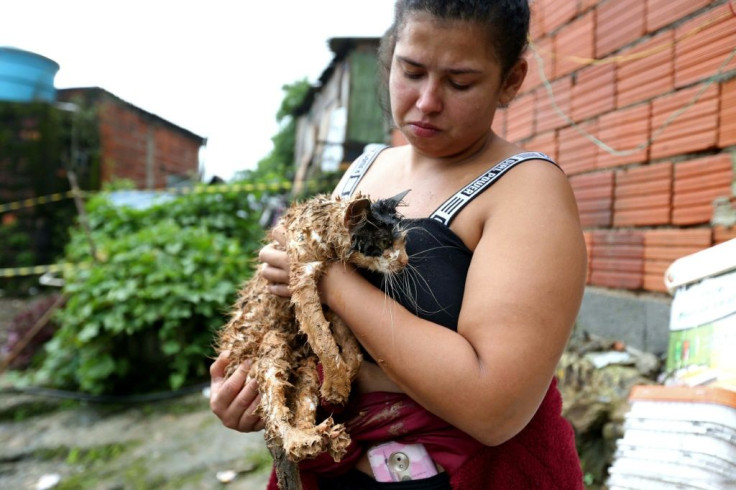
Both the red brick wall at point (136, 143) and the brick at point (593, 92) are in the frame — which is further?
the red brick wall at point (136, 143)

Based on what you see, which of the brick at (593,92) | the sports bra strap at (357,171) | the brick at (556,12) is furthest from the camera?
the brick at (556,12)

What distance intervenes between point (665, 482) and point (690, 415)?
226 millimetres

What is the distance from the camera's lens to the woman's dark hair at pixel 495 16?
3.94 ft

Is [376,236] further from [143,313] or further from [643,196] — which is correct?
[143,313]

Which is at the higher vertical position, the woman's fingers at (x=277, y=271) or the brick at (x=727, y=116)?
the brick at (x=727, y=116)

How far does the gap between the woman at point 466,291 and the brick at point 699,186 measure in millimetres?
1536

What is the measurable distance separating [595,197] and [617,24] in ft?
3.23

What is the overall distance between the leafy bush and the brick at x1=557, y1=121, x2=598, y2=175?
300 centimetres

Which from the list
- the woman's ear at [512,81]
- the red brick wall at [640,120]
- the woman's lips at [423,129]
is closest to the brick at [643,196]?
the red brick wall at [640,120]

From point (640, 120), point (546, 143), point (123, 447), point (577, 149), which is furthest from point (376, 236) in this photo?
point (123, 447)

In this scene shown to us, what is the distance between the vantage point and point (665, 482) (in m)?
1.65

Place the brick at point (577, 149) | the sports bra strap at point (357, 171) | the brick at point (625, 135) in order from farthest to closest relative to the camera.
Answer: the brick at point (577, 149)
the brick at point (625, 135)
the sports bra strap at point (357, 171)

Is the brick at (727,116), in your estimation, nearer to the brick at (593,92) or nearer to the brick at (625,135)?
the brick at (625,135)

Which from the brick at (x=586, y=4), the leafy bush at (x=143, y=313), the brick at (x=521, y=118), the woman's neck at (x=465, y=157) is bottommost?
the leafy bush at (x=143, y=313)
